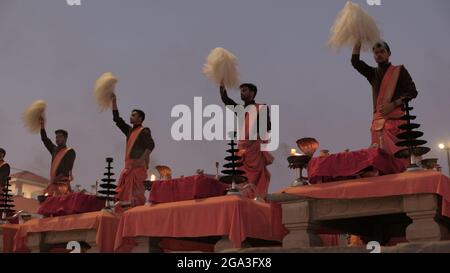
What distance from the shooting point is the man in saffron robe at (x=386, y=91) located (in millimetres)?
6688

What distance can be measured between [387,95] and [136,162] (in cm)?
452

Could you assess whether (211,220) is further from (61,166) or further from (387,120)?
(61,166)

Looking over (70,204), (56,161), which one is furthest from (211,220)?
(56,161)

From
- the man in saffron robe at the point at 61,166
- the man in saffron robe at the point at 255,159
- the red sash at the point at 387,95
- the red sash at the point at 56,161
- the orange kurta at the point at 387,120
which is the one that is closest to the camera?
the orange kurta at the point at 387,120

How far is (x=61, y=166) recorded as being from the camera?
10430mm

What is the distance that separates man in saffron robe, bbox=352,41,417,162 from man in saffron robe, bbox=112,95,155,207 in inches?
161

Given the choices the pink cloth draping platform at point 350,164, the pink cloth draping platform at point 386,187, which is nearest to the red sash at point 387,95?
the pink cloth draping platform at point 350,164

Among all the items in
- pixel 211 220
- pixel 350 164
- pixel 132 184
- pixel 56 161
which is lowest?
pixel 211 220

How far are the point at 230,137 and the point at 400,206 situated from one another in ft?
7.41

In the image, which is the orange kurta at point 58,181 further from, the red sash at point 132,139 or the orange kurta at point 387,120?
the orange kurta at point 387,120

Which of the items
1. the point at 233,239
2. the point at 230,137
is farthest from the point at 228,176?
the point at 233,239

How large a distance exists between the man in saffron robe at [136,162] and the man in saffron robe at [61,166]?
4.43ft

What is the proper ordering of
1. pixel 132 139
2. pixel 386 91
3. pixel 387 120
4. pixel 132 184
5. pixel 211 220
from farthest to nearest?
pixel 132 139, pixel 132 184, pixel 386 91, pixel 387 120, pixel 211 220
